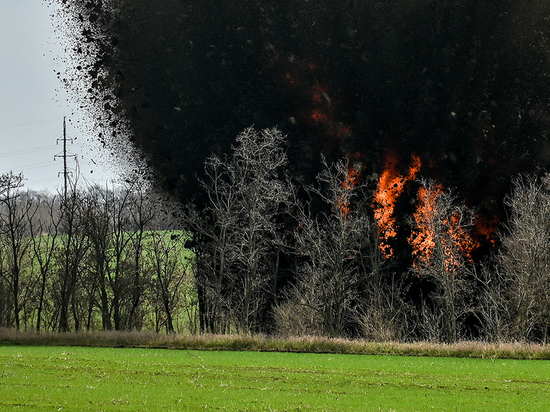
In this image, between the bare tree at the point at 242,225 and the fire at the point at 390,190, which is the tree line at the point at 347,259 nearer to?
the bare tree at the point at 242,225

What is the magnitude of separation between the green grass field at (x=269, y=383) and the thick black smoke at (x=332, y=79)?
44.1ft

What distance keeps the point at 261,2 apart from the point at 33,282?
71.5 feet

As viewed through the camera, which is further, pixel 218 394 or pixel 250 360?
pixel 250 360

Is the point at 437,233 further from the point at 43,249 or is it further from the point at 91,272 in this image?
the point at 43,249

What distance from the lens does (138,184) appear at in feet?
117

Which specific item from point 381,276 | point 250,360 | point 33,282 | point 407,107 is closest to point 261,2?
point 407,107

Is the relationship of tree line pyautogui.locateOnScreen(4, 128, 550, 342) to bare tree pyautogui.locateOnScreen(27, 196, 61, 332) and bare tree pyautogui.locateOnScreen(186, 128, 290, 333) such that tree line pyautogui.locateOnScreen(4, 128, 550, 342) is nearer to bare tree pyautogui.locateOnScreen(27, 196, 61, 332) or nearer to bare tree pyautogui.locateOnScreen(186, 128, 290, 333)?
bare tree pyautogui.locateOnScreen(186, 128, 290, 333)

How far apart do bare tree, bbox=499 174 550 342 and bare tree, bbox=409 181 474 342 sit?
5.91ft

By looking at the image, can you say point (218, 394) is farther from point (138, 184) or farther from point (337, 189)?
point (138, 184)

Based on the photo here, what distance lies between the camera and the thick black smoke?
94.9 feet

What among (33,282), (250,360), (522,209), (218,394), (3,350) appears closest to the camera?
(218,394)

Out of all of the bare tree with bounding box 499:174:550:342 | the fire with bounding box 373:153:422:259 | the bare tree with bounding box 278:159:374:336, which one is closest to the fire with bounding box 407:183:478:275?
the fire with bounding box 373:153:422:259

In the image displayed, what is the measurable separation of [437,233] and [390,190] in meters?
3.90

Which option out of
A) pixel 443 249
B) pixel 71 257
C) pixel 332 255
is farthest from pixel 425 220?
pixel 71 257
